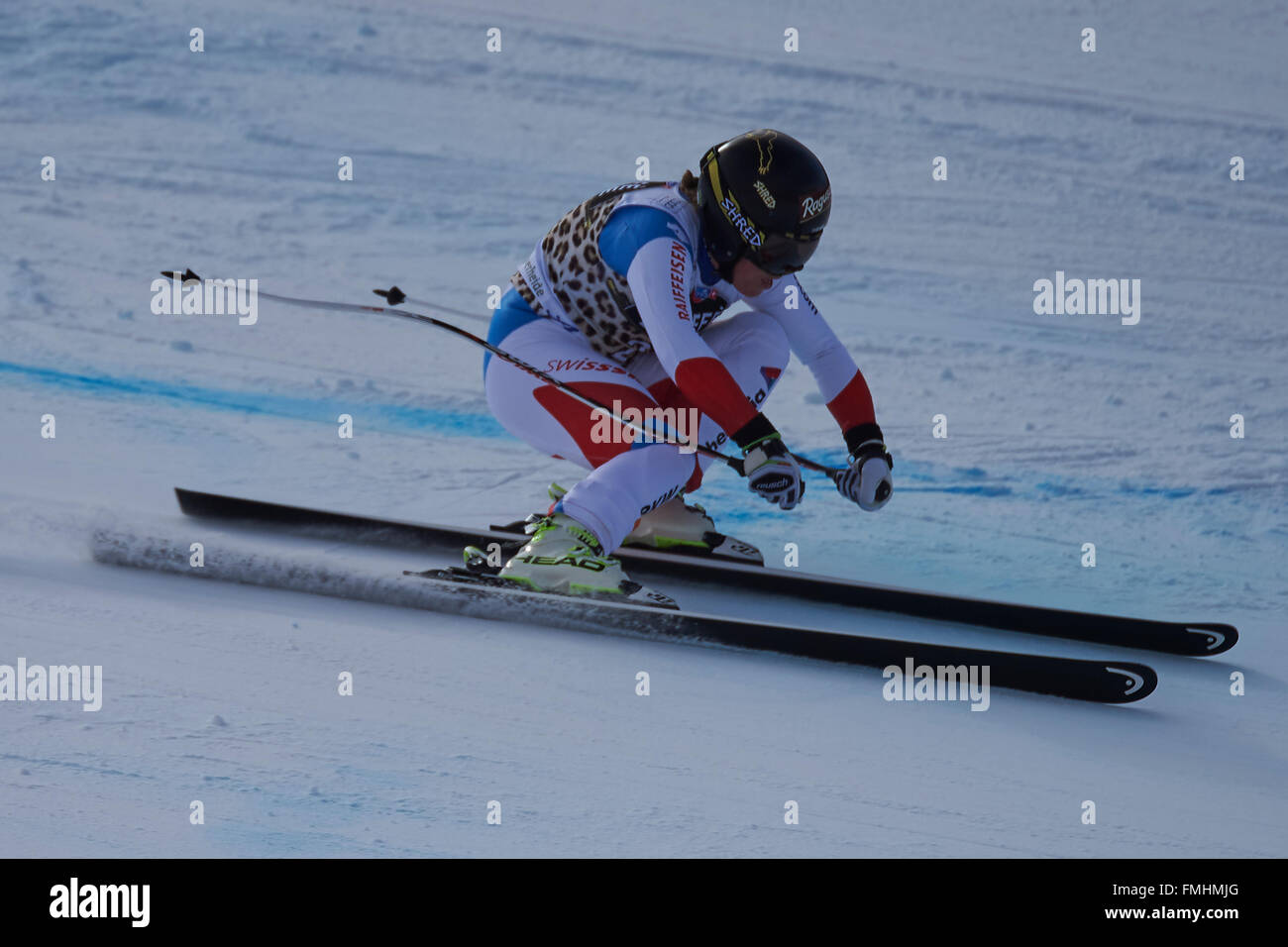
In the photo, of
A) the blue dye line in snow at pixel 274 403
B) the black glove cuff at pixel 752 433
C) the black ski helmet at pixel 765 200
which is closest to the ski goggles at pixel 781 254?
the black ski helmet at pixel 765 200

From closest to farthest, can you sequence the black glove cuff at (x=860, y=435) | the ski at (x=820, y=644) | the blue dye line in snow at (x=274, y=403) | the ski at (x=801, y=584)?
the ski at (x=820, y=644), the ski at (x=801, y=584), the black glove cuff at (x=860, y=435), the blue dye line in snow at (x=274, y=403)

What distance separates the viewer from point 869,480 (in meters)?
4.18

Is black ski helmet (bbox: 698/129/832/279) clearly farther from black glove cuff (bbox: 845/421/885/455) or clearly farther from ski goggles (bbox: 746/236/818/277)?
black glove cuff (bbox: 845/421/885/455)

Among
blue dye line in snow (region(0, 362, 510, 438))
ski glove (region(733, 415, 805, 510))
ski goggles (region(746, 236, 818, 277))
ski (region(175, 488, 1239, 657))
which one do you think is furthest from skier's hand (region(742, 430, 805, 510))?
blue dye line in snow (region(0, 362, 510, 438))

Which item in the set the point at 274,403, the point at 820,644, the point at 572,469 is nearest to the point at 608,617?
the point at 820,644

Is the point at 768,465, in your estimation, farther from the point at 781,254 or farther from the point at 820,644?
the point at 781,254

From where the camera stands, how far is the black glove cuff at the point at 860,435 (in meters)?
4.32

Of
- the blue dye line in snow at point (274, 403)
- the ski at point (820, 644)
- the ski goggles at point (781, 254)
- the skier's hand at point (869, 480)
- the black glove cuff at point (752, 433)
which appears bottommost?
the ski at point (820, 644)

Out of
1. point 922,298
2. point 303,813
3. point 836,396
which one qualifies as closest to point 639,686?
point 303,813

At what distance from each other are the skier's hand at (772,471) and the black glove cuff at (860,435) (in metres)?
0.52

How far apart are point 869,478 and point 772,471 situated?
0.50m

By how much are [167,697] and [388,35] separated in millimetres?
10577

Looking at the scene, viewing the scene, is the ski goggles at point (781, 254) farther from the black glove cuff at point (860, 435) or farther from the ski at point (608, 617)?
the ski at point (608, 617)

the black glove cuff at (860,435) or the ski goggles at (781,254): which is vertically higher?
the ski goggles at (781,254)
